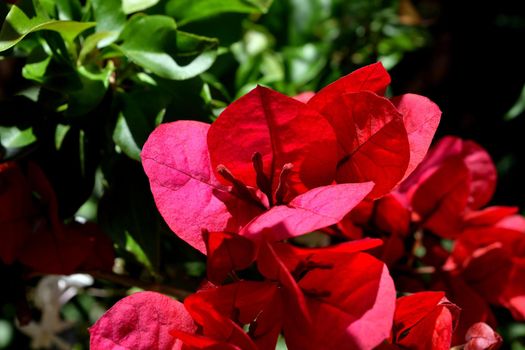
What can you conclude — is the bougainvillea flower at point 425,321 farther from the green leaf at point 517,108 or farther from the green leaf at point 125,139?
the green leaf at point 517,108

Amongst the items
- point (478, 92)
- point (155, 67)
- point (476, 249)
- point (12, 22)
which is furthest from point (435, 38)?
point (12, 22)

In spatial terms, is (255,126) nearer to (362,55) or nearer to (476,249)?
(476,249)

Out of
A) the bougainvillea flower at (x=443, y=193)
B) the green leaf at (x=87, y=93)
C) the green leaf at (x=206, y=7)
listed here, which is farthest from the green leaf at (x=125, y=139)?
the bougainvillea flower at (x=443, y=193)

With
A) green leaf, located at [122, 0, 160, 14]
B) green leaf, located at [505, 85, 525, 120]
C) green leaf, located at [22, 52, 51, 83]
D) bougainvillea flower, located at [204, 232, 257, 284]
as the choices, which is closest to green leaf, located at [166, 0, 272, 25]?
green leaf, located at [122, 0, 160, 14]

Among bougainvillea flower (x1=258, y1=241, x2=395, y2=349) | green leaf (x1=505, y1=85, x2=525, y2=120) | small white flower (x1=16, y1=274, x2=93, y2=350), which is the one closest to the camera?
bougainvillea flower (x1=258, y1=241, x2=395, y2=349)

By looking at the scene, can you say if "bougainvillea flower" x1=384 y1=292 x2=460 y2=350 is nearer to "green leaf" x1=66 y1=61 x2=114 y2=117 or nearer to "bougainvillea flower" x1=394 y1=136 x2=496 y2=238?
"bougainvillea flower" x1=394 y1=136 x2=496 y2=238
